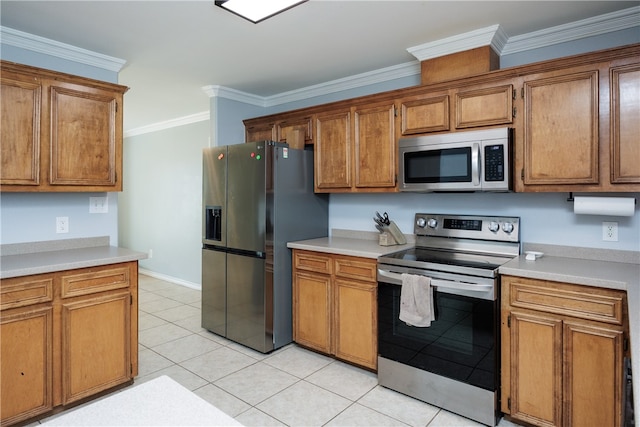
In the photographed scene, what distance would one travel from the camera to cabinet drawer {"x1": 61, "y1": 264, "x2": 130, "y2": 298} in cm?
228

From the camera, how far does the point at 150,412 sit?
76cm

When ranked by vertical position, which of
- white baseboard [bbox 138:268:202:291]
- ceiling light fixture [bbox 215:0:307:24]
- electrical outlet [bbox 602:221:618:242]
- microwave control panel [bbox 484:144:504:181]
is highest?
ceiling light fixture [bbox 215:0:307:24]

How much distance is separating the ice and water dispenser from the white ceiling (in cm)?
127

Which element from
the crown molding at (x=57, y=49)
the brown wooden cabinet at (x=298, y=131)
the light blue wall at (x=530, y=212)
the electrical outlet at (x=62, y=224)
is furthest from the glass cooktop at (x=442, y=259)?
the crown molding at (x=57, y=49)

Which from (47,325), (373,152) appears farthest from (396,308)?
(47,325)

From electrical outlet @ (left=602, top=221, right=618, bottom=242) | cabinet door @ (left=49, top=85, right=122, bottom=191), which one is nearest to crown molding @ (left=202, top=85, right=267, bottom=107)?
cabinet door @ (left=49, top=85, right=122, bottom=191)

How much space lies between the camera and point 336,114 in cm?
323

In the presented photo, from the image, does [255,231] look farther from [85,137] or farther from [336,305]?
[85,137]

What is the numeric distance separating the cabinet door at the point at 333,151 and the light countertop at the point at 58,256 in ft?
5.20

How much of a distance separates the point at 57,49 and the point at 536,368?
3.83m

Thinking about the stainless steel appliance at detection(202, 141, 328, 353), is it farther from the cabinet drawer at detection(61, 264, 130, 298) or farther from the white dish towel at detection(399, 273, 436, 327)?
the white dish towel at detection(399, 273, 436, 327)

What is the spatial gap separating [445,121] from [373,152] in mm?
615

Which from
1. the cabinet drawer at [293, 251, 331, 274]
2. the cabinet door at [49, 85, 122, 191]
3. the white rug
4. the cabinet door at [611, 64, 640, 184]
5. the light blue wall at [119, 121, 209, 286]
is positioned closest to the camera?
the white rug

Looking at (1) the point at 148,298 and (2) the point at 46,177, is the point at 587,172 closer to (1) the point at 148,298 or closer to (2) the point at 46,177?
(2) the point at 46,177
